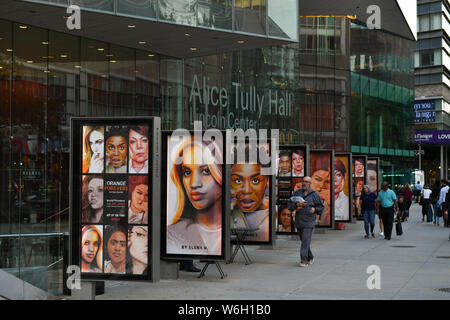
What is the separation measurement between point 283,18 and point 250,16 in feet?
3.86

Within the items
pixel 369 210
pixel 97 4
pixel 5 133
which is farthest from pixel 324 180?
pixel 5 133

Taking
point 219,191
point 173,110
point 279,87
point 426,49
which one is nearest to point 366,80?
point 279,87

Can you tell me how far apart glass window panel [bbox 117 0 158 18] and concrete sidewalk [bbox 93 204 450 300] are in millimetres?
6121

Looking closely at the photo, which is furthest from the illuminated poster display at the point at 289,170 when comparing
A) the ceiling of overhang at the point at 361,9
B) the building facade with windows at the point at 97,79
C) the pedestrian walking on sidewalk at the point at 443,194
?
the ceiling of overhang at the point at 361,9

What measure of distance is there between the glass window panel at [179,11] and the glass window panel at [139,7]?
0.25m

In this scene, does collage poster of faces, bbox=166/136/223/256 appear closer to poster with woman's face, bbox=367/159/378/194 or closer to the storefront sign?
poster with woman's face, bbox=367/159/378/194

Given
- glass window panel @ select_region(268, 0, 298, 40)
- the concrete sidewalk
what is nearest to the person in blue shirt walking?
the concrete sidewalk

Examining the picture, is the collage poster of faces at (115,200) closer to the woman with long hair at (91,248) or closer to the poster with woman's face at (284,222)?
the woman with long hair at (91,248)

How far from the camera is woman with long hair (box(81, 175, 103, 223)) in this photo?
10305 mm

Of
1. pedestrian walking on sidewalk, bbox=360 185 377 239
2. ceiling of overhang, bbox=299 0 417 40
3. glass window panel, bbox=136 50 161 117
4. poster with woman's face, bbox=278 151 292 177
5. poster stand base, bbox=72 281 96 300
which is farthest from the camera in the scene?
ceiling of overhang, bbox=299 0 417 40

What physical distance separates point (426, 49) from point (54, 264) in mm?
91087

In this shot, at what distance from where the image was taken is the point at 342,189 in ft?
83.7
